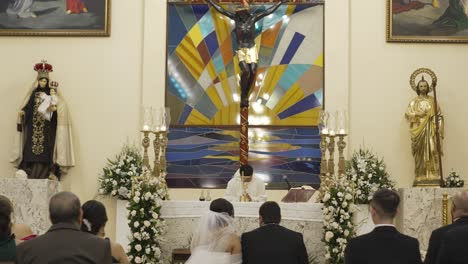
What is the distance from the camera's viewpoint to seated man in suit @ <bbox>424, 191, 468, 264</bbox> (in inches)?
244

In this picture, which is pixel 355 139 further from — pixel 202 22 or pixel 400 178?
pixel 202 22

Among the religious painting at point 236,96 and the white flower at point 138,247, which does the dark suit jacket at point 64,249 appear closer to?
the white flower at point 138,247

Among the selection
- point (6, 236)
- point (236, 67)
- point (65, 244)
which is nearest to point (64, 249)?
point (65, 244)

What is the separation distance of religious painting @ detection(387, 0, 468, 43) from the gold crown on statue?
6095 mm

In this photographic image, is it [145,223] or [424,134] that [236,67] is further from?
[145,223]

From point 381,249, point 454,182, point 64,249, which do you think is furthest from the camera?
point 454,182

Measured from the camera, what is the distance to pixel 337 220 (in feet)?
32.9

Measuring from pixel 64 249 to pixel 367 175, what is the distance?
9.61 m

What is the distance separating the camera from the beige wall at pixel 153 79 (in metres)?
14.7

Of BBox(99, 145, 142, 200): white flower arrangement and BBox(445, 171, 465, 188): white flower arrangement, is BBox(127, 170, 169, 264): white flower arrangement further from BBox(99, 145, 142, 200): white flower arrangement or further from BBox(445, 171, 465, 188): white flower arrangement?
BBox(445, 171, 465, 188): white flower arrangement

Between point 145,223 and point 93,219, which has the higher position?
point 93,219

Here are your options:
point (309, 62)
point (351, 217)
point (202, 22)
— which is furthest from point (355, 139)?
point (351, 217)

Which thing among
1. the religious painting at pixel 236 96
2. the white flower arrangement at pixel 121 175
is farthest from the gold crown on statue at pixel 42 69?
the religious painting at pixel 236 96

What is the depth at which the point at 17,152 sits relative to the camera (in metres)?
14.4
